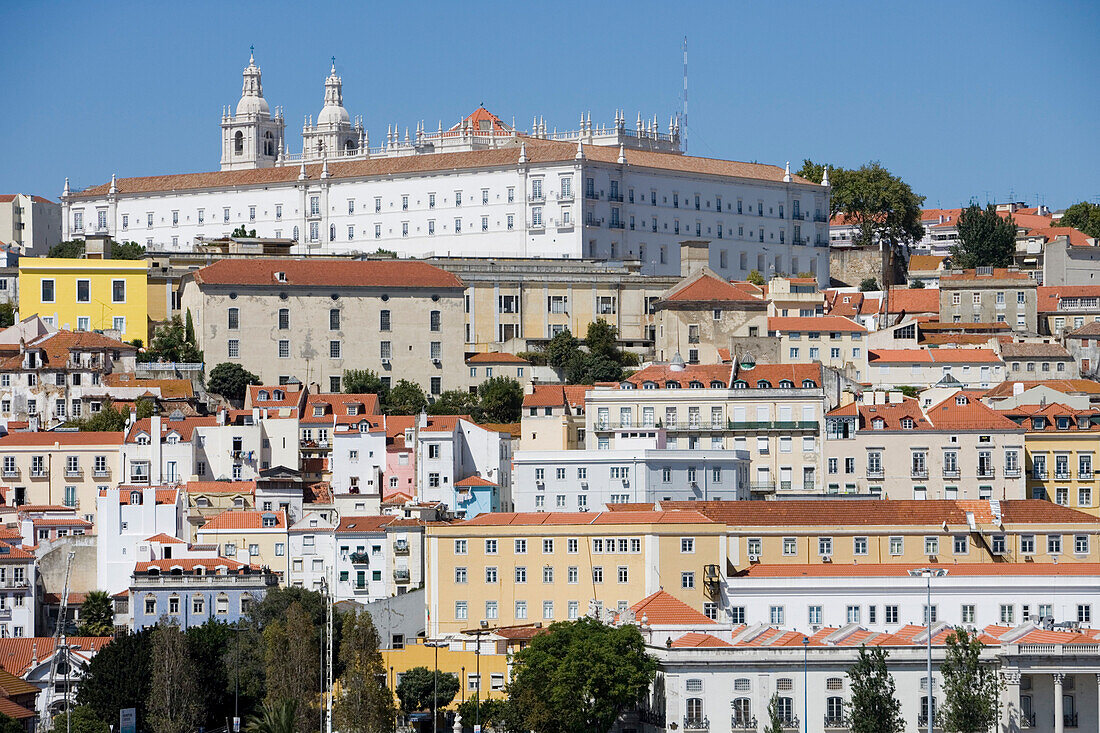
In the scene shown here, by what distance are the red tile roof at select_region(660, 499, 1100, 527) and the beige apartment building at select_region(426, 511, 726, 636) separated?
2.49 m

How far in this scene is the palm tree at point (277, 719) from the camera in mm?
57906

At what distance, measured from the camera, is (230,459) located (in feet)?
278

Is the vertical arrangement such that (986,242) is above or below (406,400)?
above

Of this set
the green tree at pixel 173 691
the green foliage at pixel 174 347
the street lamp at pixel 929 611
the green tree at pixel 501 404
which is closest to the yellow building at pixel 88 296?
the green foliage at pixel 174 347

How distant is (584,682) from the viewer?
193 feet

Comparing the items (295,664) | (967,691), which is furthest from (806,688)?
(295,664)

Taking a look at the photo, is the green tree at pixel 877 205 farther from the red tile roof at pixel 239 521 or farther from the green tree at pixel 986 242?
the red tile roof at pixel 239 521

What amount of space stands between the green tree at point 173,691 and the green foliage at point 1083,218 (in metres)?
84.6

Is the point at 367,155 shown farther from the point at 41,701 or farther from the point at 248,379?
the point at 41,701

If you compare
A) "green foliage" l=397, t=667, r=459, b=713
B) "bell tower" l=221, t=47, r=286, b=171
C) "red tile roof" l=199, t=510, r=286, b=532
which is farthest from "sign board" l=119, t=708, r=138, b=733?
"bell tower" l=221, t=47, r=286, b=171

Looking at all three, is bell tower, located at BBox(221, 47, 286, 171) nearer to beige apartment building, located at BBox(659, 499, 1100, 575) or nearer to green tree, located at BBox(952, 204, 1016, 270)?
green tree, located at BBox(952, 204, 1016, 270)

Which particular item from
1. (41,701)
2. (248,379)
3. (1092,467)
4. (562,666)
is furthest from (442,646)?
(248,379)

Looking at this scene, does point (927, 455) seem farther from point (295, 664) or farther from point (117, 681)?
point (117, 681)

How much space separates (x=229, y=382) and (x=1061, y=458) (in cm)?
3479
